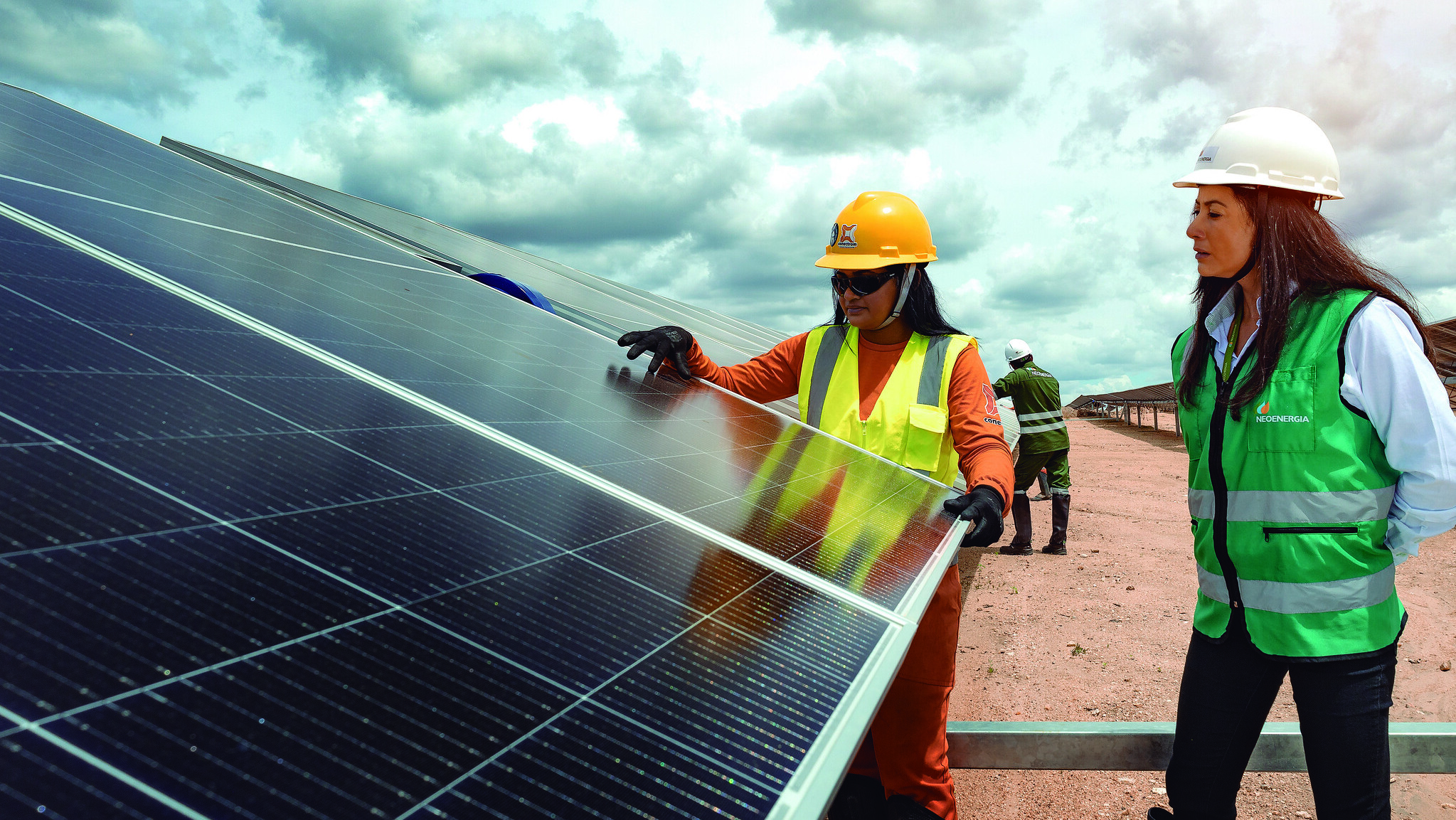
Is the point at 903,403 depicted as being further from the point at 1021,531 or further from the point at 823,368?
the point at 1021,531

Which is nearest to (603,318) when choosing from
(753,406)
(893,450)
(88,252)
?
(753,406)

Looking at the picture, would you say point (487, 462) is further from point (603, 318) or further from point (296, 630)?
point (603, 318)

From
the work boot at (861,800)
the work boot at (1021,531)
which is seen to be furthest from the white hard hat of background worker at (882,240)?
the work boot at (1021,531)

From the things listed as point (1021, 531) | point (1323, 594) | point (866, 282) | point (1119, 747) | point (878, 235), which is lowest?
A: point (1119, 747)

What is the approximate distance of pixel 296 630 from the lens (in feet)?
4.50

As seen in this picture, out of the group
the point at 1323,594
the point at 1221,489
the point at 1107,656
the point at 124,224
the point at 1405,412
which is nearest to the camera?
the point at 1405,412

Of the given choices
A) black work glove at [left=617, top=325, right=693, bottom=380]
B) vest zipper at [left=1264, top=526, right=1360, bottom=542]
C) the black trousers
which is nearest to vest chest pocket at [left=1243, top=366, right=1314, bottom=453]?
vest zipper at [left=1264, top=526, right=1360, bottom=542]

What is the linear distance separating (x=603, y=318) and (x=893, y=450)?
4029mm

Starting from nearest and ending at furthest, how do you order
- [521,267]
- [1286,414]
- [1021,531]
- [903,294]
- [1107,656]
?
[1286,414], [903,294], [1107,656], [521,267], [1021,531]

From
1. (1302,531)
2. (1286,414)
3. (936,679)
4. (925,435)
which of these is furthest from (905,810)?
(1286,414)

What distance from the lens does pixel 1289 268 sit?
3.01 m

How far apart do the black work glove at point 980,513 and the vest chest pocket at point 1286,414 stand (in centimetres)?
102

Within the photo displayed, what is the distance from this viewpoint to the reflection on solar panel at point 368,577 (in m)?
1.13

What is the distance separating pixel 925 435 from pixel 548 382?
1899 millimetres
